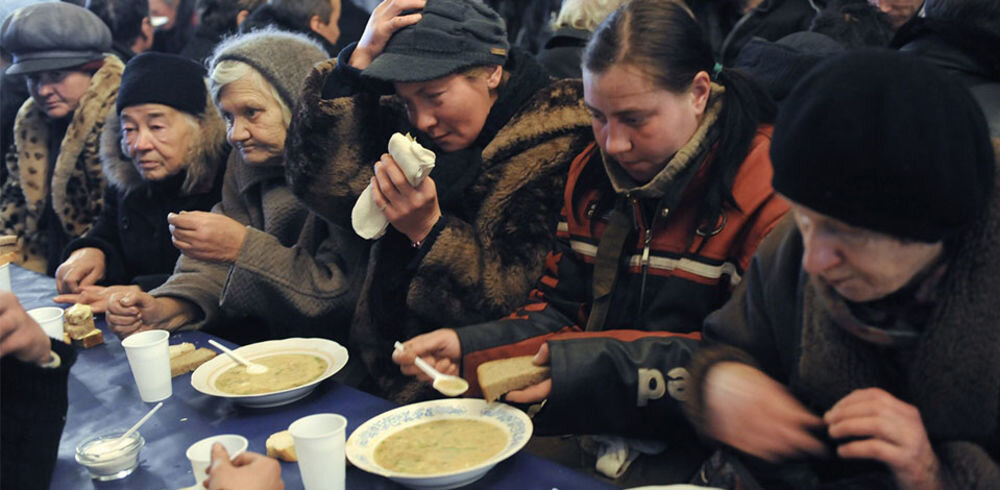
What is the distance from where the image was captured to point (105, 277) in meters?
3.03

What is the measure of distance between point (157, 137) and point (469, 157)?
1.50 metres

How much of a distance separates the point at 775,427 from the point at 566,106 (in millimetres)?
1190

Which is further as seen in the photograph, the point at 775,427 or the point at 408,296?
the point at 408,296

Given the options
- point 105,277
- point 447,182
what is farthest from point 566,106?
point 105,277

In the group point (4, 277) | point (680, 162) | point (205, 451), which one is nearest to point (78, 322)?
point (4, 277)

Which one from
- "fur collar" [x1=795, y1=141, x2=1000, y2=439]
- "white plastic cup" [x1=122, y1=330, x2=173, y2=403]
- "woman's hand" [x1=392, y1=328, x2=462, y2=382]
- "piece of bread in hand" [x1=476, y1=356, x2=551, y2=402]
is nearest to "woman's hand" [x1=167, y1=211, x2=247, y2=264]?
"white plastic cup" [x1=122, y1=330, x2=173, y2=403]

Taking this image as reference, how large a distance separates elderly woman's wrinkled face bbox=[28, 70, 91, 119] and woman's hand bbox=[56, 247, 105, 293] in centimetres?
114

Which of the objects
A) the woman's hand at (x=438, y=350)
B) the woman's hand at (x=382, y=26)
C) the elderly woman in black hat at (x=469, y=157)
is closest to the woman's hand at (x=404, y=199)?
the elderly woman in black hat at (x=469, y=157)

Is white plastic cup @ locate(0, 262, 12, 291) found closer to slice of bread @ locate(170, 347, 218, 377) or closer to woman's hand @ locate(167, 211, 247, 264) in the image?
woman's hand @ locate(167, 211, 247, 264)

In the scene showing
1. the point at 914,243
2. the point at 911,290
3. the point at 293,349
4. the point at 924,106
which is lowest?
the point at 293,349

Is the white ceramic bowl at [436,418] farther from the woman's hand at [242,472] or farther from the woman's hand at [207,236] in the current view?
the woman's hand at [207,236]

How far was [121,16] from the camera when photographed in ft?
14.2

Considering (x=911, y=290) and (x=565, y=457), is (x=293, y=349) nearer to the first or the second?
(x=565, y=457)

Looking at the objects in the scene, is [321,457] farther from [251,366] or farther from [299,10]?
[299,10]
